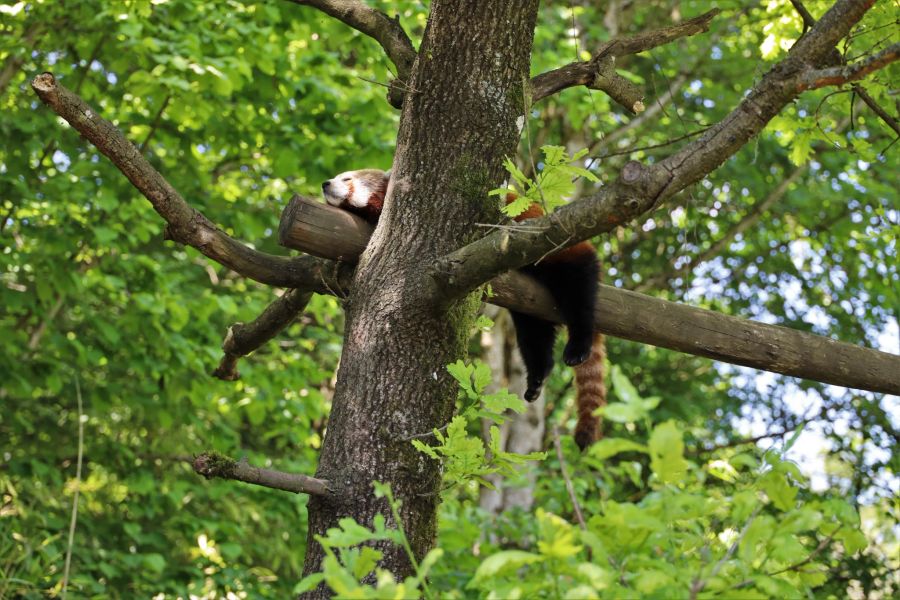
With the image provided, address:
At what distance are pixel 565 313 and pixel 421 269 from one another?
0.96m

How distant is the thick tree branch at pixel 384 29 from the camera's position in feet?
9.43

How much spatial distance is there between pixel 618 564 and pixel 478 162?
1.34m

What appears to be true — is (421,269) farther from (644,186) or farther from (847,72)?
(847,72)

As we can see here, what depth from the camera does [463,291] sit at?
2.29 meters

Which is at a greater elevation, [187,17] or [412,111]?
[187,17]

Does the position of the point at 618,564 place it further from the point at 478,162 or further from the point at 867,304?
the point at 867,304

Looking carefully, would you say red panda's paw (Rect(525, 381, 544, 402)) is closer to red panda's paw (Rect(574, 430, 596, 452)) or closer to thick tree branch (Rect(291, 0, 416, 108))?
red panda's paw (Rect(574, 430, 596, 452))

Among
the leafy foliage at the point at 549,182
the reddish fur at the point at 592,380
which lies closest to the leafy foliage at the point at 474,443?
the leafy foliage at the point at 549,182

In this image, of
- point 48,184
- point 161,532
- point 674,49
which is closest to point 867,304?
point 674,49

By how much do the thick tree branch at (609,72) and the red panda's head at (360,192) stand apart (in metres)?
1.50

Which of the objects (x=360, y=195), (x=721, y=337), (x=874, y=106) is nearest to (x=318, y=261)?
(x=721, y=337)

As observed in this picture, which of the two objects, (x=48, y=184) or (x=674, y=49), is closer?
(x=48, y=184)

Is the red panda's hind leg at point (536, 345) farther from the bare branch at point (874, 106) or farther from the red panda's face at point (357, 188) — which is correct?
the bare branch at point (874, 106)

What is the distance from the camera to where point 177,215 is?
2.58m
